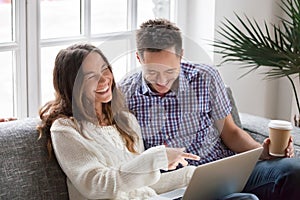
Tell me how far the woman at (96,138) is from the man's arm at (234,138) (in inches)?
15.2

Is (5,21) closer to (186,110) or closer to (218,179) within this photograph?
(186,110)

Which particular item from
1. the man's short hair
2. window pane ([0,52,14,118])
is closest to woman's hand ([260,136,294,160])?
the man's short hair

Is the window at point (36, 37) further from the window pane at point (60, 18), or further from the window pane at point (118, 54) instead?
the window pane at point (118, 54)

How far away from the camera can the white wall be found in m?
3.39

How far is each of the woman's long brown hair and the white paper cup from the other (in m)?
0.52

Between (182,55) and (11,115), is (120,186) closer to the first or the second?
(182,55)

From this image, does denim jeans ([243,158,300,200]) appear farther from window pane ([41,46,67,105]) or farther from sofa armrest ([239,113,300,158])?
window pane ([41,46,67,105])

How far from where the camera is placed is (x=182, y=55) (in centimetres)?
213

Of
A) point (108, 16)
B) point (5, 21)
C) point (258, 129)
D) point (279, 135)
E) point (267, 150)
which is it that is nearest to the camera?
point (279, 135)

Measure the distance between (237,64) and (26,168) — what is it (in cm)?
164

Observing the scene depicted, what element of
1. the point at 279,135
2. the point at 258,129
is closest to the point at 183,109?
the point at 279,135

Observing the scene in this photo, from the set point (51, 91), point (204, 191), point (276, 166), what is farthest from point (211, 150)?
point (51, 91)

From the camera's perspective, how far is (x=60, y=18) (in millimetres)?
2900

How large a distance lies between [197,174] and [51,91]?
1145 millimetres
